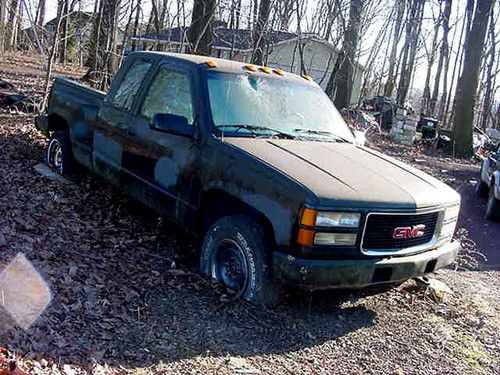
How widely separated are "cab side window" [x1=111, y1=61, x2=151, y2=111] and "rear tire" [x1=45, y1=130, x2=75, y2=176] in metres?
1.29

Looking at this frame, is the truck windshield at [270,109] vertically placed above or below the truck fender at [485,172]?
above

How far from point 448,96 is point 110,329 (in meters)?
42.9

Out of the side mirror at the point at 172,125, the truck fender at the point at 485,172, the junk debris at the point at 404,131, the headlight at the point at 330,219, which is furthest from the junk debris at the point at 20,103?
the junk debris at the point at 404,131

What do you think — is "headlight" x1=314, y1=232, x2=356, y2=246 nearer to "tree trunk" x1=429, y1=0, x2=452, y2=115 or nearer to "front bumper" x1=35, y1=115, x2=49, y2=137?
"front bumper" x1=35, y1=115, x2=49, y2=137

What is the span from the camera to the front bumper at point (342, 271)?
399 cm

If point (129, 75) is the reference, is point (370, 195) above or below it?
below

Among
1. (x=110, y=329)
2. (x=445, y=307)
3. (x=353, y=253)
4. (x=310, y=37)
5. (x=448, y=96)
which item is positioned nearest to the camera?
(x=110, y=329)

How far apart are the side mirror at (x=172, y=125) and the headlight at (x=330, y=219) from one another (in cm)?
150

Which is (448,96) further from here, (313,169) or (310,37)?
(313,169)

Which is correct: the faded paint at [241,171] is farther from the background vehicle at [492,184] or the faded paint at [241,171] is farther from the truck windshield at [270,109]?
the background vehicle at [492,184]

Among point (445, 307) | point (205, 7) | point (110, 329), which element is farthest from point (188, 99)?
point (205, 7)

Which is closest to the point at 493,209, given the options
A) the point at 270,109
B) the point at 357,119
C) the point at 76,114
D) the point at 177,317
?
the point at 270,109

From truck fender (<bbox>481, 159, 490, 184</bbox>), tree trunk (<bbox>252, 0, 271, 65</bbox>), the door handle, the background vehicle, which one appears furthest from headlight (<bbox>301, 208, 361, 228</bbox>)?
tree trunk (<bbox>252, 0, 271, 65</bbox>)

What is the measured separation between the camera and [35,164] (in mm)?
7684
